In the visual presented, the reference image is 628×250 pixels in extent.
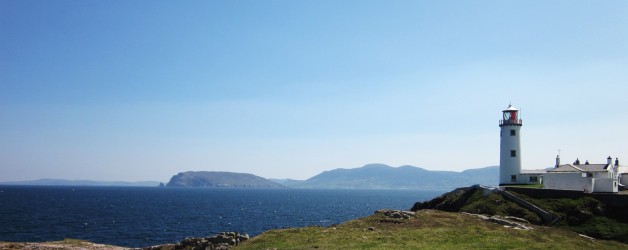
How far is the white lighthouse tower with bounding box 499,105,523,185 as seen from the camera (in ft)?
227

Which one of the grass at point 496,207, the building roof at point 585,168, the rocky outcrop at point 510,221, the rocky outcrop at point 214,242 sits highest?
the building roof at point 585,168

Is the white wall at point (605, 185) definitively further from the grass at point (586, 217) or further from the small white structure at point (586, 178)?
the grass at point (586, 217)

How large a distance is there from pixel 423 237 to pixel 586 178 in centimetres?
→ 3005

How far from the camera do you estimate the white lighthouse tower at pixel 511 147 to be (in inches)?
2724

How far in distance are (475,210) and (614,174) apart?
21.7 metres

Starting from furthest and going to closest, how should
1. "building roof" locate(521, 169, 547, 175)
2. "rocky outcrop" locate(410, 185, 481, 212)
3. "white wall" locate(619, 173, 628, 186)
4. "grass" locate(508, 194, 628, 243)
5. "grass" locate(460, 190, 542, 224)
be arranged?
"building roof" locate(521, 169, 547, 175) < "white wall" locate(619, 173, 628, 186) < "rocky outcrop" locate(410, 185, 481, 212) < "grass" locate(460, 190, 542, 224) < "grass" locate(508, 194, 628, 243)

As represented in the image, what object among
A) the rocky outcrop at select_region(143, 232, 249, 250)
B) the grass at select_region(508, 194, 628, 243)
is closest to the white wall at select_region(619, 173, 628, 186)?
the grass at select_region(508, 194, 628, 243)

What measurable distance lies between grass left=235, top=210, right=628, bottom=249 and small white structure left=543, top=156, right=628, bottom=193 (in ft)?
48.8

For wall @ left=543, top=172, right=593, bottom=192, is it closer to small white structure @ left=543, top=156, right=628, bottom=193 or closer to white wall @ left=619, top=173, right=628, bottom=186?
small white structure @ left=543, top=156, right=628, bottom=193

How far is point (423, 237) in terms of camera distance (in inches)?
1464

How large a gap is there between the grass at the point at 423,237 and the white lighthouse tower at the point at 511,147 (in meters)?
26.2

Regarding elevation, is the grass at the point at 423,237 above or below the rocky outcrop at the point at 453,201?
below

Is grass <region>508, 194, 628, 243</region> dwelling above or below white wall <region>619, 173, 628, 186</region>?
below

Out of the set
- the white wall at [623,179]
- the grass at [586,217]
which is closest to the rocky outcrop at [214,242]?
the grass at [586,217]
